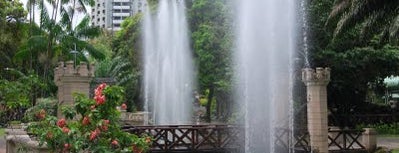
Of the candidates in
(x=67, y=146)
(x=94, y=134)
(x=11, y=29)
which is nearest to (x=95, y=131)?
(x=94, y=134)

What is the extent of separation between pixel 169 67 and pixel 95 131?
26.0m

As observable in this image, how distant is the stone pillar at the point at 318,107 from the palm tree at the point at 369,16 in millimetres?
3657

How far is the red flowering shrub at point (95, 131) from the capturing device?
7.52 metres

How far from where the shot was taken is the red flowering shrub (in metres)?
7.52

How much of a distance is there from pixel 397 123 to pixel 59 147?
92.7 feet

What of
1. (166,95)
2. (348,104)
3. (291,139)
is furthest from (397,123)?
(291,139)

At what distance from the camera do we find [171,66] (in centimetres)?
3369

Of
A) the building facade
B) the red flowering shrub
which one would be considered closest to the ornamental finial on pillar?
the red flowering shrub

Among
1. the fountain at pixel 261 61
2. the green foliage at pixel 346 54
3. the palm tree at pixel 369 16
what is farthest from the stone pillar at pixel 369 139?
the green foliage at pixel 346 54

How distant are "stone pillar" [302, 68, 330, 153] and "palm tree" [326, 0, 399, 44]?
12.0ft

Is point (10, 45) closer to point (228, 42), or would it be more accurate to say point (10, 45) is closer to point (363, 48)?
point (228, 42)

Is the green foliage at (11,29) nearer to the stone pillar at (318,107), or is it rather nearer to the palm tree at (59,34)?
the palm tree at (59,34)

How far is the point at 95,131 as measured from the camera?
7504 millimetres

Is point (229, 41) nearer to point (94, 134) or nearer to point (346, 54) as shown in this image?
point (346, 54)
